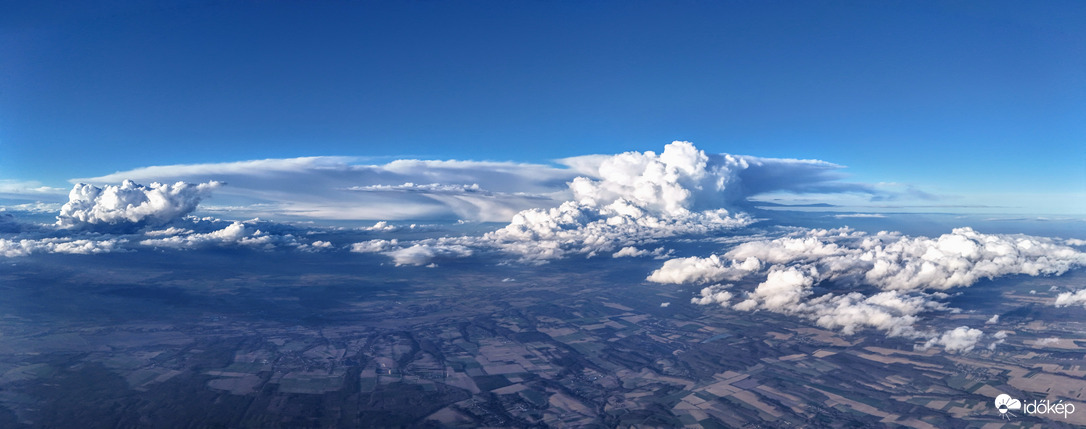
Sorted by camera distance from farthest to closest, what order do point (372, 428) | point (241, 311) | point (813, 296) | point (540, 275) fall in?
point (540, 275), point (813, 296), point (241, 311), point (372, 428)

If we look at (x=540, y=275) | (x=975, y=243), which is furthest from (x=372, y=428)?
(x=975, y=243)

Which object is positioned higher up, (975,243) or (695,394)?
(975,243)

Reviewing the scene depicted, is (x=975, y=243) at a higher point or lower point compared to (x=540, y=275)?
higher

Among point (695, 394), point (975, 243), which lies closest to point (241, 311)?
point (695, 394)

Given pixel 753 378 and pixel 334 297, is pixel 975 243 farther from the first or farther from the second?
pixel 334 297

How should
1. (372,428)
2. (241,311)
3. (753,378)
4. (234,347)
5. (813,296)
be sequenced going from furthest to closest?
(813,296)
(241,311)
(234,347)
(753,378)
(372,428)

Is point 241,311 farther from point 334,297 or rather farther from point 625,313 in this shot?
point 625,313

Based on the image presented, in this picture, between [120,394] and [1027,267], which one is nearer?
[120,394]

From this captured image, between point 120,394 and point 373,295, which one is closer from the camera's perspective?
point 120,394

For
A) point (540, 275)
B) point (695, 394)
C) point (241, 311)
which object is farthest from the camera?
point (540, 275)
